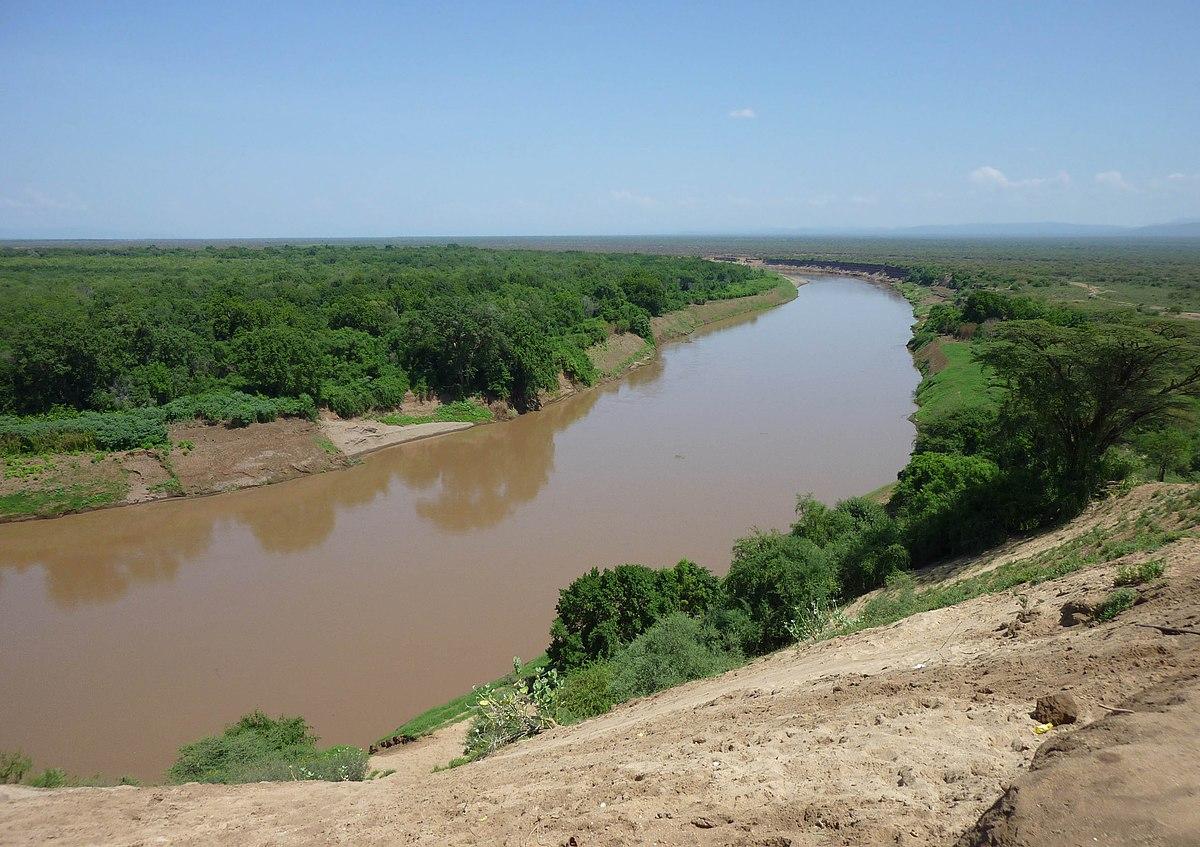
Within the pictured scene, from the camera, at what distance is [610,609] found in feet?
47.0

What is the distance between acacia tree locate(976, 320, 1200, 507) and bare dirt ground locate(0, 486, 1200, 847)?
598 cm

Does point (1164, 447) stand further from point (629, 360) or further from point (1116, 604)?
point (629, 360)

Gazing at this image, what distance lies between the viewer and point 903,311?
78.8 metres

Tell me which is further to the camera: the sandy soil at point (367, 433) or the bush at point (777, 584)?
the sandy soil at point (367, 433)

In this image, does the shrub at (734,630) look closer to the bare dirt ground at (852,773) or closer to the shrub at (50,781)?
the bare dirt ground at (852,773)

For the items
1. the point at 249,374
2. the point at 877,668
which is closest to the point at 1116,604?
the point at 877,668

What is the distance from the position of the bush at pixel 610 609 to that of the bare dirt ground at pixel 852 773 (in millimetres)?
3863

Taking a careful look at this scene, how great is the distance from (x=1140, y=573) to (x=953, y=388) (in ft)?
96.2

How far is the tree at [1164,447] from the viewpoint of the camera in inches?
673

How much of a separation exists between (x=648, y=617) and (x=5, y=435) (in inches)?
1067

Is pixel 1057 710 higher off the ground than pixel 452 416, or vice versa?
pixel 1057 710

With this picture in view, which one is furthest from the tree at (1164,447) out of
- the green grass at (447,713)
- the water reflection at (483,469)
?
the water reflection at (483,469)

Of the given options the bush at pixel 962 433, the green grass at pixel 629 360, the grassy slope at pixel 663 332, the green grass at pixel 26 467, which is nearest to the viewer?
the grassy slope at pixel 663 332

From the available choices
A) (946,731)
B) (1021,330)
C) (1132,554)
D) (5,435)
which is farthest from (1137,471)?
(5,435)
